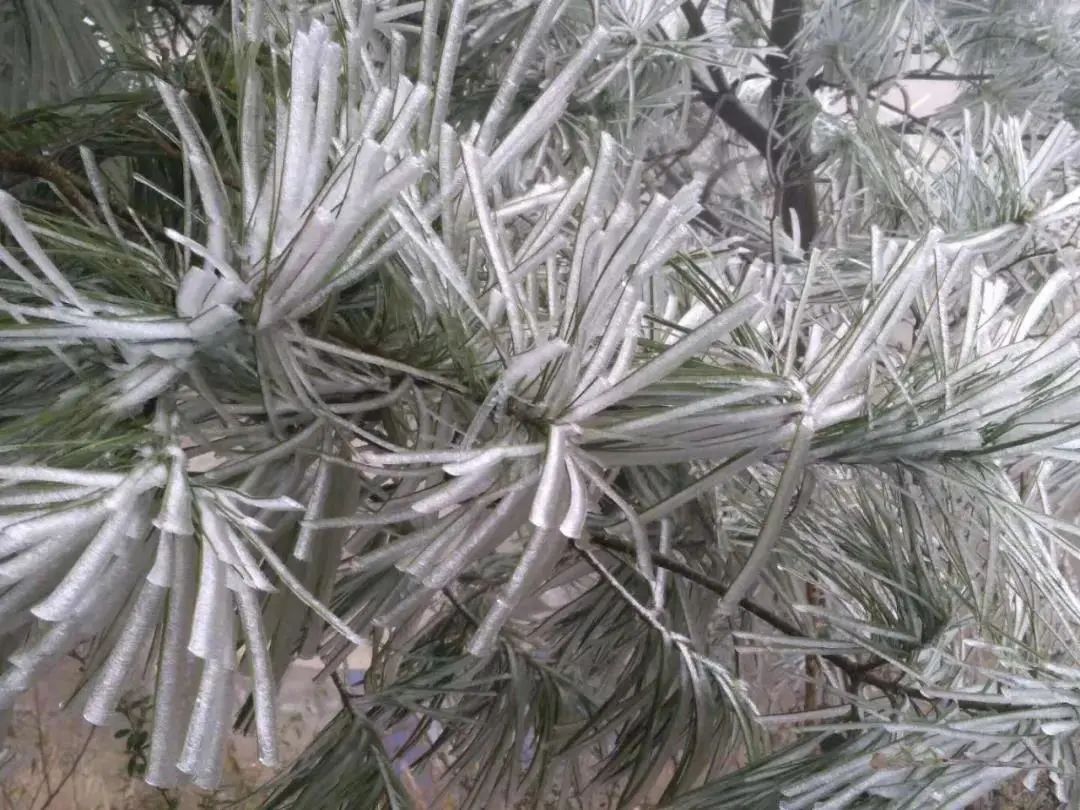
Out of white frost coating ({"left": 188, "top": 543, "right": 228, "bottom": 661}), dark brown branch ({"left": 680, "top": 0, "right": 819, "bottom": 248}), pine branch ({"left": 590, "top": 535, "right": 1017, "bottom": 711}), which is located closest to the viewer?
white frost coating ({"left": 188, "top": 543, "right": 228, "bottom": 661})

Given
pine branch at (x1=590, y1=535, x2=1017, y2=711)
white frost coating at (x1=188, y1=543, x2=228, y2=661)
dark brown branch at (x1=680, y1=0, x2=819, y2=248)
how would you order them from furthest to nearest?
1. dark brown branch at (x1=680, y1=0, x2=819, y2=248)
2. pine branch at (x1=590, y1=535, x2=1017, y2=711)
3. white frost coating at (x1=188, y1=543, x2=228, y2=661)

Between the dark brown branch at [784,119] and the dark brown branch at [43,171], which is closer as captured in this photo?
the dark brown branch at [43,171]

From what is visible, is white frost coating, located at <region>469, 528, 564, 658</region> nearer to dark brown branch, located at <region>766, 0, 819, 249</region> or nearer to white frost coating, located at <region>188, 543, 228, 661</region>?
white frost coating, located at <region>188, 543, 228, 661</region>

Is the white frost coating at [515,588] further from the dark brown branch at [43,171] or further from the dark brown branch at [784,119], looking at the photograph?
the dark brown branch at [784,119]

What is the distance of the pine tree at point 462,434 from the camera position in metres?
0.16

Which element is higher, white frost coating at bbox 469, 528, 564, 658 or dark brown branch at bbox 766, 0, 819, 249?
dark brown branch at bbox 766, 0, 819, 249

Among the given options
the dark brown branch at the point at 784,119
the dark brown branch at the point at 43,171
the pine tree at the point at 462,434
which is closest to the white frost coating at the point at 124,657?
the pine tree at the point at 462,434

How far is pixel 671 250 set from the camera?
18 cm

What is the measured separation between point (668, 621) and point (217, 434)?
0.20m

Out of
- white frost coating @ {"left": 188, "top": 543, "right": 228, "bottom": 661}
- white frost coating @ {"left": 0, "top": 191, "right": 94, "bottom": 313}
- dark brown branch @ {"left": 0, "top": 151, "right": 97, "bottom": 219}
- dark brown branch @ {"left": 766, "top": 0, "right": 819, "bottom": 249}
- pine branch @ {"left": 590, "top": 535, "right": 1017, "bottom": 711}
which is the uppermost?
dark brown branch @ {"left": 766, "top": 0, "right": 819, "bottom": 249}

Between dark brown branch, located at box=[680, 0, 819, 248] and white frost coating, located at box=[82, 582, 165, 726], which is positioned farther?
dark brown branch, located at box=[680, 0, 819, 248]

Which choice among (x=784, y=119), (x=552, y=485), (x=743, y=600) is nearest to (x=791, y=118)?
(x=784, y=119)

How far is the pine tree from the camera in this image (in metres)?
0.16

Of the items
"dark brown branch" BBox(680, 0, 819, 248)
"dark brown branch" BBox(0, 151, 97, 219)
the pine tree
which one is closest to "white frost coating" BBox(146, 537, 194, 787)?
the pine tree
